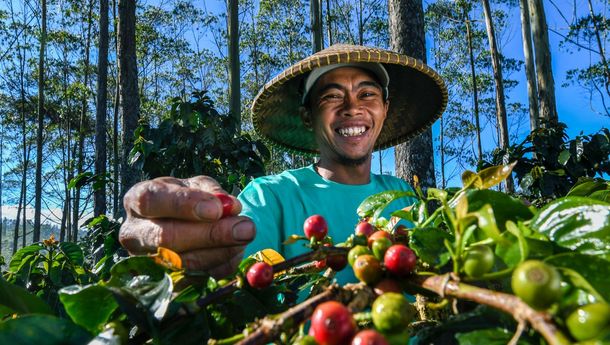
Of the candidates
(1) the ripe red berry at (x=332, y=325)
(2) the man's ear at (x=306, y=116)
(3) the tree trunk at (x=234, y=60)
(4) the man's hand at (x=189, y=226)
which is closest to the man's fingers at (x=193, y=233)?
(4) the man's hand at (x=189, y=226)

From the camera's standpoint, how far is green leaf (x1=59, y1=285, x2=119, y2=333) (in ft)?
1.30

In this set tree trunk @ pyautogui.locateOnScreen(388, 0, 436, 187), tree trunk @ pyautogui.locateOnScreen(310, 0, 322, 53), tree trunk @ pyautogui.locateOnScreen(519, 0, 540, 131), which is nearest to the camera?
tree trunk @ pyautogui.locateOnScreen(388, 0, 436, 187)

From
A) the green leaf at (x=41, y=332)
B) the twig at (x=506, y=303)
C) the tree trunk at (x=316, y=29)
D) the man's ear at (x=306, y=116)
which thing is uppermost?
the tree trunk at (x=316, y=29)

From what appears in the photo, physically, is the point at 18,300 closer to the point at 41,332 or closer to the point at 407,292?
the point at 41,332

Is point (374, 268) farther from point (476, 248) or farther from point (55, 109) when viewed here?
point (55, 109)

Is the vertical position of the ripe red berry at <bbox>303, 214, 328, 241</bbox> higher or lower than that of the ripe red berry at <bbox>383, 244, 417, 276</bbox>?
A: higher

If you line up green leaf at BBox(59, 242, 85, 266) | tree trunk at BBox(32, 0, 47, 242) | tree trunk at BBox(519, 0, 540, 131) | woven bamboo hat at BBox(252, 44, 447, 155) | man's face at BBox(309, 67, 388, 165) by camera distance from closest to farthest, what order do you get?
man's face at BBox(309, 67, 388, 165), woven bamboo hat at BBox(252, 44, 447, 155), green leaf at BBox(59, 242, 85, 266), tree trunk at BBox(519, 0, 540, 131), tree trunk at BBox(32, 0, 47, 242)

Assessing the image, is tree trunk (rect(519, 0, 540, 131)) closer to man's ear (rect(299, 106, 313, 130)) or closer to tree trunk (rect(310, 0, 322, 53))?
tree trunk (rect(310, 0, 322, 53))

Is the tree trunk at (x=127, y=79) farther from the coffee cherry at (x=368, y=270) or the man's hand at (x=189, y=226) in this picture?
the coffee cherry at (x=368, y=270)

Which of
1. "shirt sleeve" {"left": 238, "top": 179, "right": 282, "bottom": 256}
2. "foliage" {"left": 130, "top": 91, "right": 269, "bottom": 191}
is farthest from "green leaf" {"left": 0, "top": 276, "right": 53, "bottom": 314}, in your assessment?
"foliage" {"left": 130, "top": 91, "right": 269, "bottom": 191}

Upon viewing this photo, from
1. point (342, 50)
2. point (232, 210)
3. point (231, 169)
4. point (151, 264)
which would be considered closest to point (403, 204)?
point (342, 50)

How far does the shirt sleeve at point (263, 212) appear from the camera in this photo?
1.47 metres

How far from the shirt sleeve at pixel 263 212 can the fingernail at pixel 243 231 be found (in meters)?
0.77

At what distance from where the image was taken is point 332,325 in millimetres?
312
